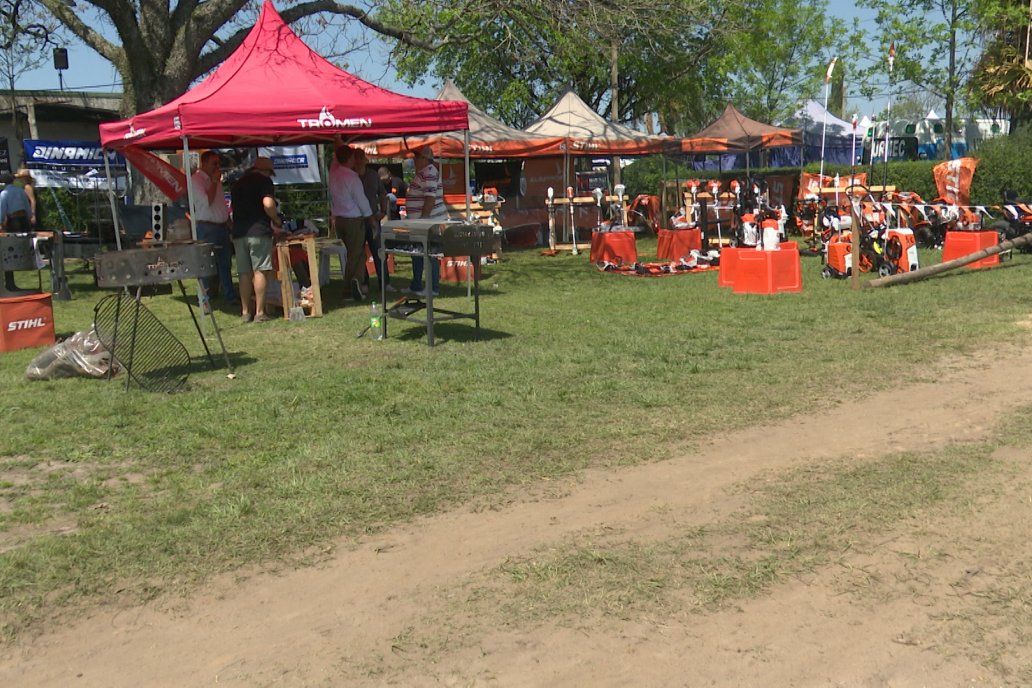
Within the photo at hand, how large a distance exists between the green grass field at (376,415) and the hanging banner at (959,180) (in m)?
9.25

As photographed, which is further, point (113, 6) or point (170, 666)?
point (113, 6)

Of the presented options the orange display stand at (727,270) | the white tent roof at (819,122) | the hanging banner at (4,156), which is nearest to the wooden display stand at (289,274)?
the orange display stand at (727,270)

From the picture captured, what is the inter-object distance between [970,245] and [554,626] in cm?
1282

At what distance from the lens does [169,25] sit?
1716 cm

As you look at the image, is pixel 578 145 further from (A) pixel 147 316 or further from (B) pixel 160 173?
(A) pixel 147 316

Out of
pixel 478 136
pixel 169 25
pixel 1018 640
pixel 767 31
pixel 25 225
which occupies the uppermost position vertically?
pixel 767 31

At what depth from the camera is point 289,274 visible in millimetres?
11453

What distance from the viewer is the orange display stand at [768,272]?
41.5ft

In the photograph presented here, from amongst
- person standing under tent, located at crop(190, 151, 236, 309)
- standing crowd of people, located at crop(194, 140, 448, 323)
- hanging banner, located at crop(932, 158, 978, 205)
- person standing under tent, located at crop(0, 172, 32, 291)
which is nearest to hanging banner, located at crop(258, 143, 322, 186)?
person standing under tent, located at crop(0, 172, 32, 291)

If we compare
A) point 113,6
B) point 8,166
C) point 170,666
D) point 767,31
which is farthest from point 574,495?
point 767,31

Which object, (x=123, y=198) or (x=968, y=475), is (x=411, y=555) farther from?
(x=123, y=198)

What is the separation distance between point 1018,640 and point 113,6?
1668 cm

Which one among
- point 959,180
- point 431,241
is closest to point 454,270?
point 431,241

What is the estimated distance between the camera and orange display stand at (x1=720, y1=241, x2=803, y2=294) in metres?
12.7
